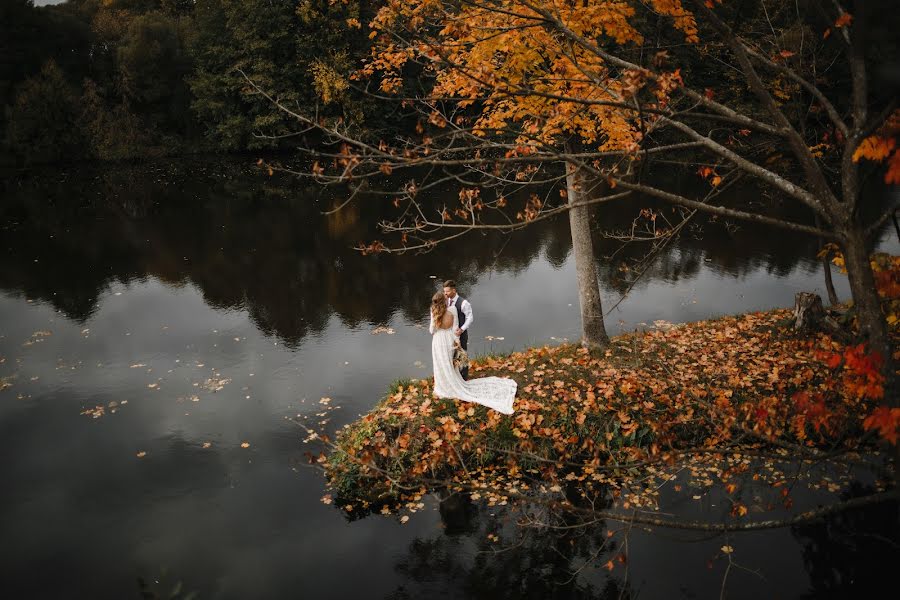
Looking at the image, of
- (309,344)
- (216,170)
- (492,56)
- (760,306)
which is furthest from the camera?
(216,170)

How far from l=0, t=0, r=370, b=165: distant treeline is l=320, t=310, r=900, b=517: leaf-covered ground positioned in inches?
1215

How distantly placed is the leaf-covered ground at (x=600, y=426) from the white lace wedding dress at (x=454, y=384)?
7.5 inches

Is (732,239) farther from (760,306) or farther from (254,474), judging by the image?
(254,474)

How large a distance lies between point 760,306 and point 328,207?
2117 cm

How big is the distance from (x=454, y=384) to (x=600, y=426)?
2409 millimetres

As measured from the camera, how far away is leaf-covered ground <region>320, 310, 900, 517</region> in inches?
358

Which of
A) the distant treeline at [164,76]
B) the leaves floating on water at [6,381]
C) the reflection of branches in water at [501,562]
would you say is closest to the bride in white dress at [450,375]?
the reflection of branches in water at [501,562]

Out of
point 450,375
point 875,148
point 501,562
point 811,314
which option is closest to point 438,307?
point 450,375

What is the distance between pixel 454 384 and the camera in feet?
33.2

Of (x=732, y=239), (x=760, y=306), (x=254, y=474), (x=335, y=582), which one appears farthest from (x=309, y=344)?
(x=732, y=239)

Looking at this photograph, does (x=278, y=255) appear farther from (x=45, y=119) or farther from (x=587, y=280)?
(x=45, y=119)

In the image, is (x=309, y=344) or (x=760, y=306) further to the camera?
(x=760, y=306)

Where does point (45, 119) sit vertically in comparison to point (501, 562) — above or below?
above

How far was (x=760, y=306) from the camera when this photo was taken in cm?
1644
